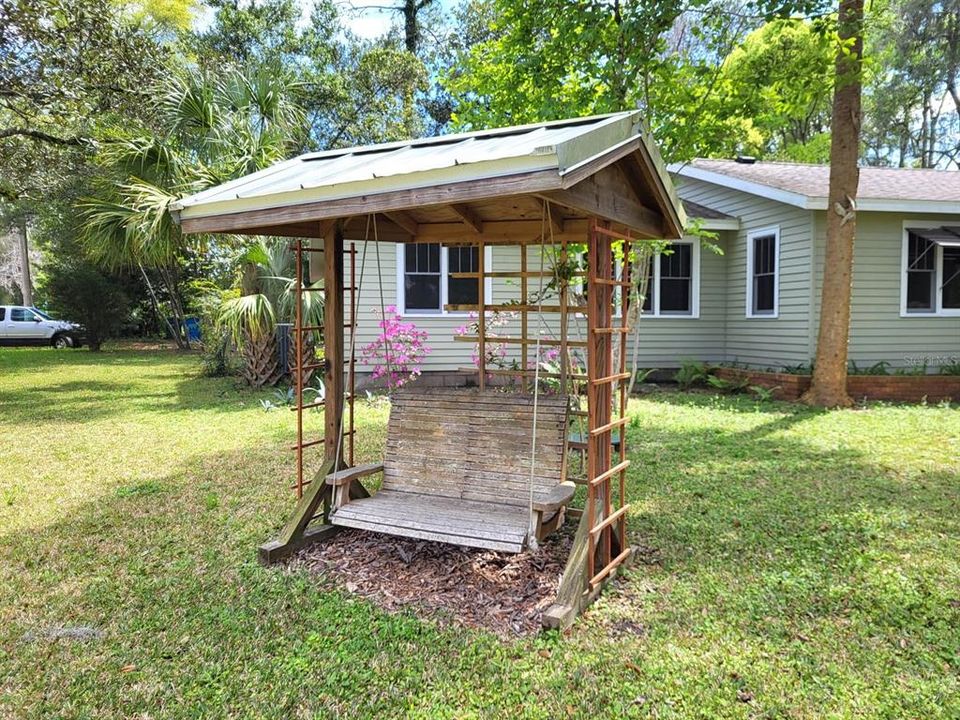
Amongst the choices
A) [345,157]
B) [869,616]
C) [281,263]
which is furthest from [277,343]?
[869,616]

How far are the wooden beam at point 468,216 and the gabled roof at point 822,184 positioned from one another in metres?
4.85

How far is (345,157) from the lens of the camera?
4.26 m

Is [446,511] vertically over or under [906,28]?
under

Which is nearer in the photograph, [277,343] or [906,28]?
[277,343]

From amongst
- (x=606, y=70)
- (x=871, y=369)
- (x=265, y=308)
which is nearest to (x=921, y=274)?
(x=871, y=369)

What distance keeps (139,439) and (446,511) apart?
508 centimetres

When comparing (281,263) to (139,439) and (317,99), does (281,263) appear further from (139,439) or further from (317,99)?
(317,99)

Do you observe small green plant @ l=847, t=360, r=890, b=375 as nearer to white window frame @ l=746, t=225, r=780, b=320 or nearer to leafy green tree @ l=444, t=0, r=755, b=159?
white window frame @ l=746, t=225, r=780, b=320

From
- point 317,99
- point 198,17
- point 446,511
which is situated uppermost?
point 198,17

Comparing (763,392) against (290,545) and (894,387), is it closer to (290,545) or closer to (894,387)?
(894,387)

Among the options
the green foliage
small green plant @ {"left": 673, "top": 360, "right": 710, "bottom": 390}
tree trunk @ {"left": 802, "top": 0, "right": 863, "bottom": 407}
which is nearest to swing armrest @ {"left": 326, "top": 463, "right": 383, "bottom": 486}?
tree trunk @ {"left": 802, "top": 0, "right": 863, "bottom": 407}

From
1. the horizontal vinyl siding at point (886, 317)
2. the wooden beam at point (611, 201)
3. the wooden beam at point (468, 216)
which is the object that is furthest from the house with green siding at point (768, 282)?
the wooden beam at point (611, 201)

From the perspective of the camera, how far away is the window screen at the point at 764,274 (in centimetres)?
1096

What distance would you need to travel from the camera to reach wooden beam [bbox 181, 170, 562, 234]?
255 cm
